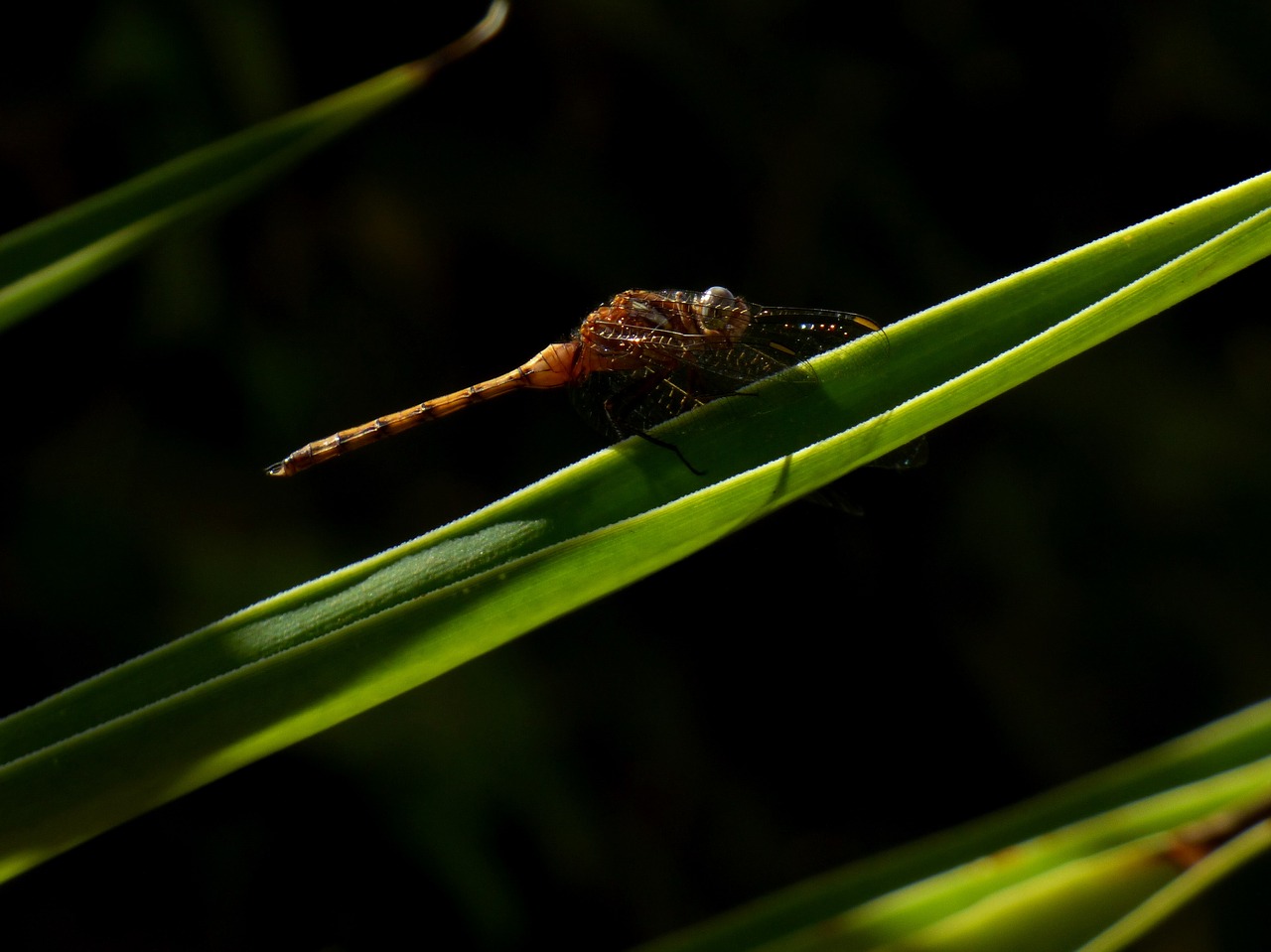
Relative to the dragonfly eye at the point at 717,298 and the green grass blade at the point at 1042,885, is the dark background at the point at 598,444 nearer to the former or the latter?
the dragonfly eye at the point at 717,298

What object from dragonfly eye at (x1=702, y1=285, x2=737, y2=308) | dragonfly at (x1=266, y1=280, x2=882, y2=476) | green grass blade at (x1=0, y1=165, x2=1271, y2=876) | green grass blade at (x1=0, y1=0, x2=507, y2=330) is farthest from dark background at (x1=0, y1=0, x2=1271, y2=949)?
green grass blade at (x1=0, y1=165, x2=1271, y2=876)

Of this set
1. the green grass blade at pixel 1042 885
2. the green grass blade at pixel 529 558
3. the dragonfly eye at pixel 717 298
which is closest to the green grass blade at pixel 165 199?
the green grass blade at pixel 529 558

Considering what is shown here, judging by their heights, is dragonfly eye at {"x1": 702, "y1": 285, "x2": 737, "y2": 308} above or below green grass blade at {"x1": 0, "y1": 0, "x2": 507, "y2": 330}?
below

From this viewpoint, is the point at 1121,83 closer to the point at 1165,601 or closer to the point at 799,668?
the point at 1165,601

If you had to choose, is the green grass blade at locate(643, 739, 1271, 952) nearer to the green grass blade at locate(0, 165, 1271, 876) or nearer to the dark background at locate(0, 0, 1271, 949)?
the green grass blade at locate(0, 165, 1271, 876)

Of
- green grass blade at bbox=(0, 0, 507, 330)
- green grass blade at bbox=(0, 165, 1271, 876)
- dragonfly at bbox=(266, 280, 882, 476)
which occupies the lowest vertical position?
green grass blade at bbox=(0, 165, 1271, 876)

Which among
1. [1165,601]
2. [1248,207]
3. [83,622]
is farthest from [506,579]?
[1165,601]

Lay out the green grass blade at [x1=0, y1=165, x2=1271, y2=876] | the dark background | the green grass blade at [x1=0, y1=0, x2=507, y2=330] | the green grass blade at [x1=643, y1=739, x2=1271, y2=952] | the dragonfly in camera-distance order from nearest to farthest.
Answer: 1. the green grass blade at [x1=0, y1=165, x2=1271, y2=876]
2. the green grass blade at [x1=643, y1=739, x2=1271, y2=952]
3. the green grass blade at [x1=0, y1=0, x2=507, y2=330]
4. the dragonfly
5. the dark background

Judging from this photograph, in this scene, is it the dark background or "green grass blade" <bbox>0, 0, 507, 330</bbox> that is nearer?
"green grass blade" <bbox>0, 0, 507, 330</bbox>
